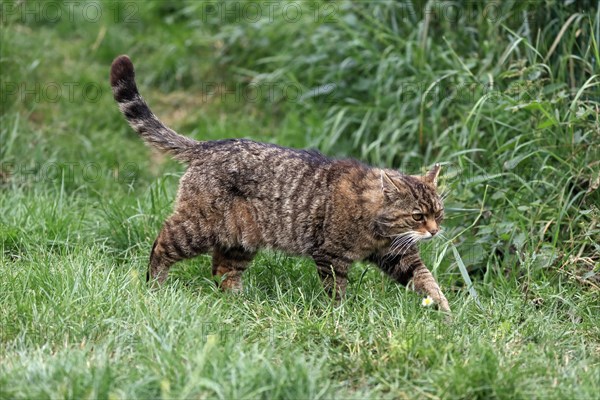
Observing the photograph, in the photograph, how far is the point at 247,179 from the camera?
19.0 feet

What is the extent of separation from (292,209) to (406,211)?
29.3 inches

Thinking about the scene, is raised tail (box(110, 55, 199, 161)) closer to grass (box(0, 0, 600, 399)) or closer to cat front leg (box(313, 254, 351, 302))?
grass (box(0, 0, 600, 399))

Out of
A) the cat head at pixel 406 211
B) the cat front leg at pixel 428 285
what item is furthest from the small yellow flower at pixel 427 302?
the cat head at pixel 406 211

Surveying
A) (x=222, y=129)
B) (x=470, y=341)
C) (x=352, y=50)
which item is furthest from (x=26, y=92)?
(x=470, y=341)

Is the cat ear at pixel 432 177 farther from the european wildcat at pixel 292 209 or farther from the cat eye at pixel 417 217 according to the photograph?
the cat eye at pixel 417 217

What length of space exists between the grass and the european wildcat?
0.24 meters

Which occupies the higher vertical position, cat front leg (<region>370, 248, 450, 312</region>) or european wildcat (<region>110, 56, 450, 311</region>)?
european wildcat (<region>110, 56, 450, 311</region>)

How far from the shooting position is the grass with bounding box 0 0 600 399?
14.0ft

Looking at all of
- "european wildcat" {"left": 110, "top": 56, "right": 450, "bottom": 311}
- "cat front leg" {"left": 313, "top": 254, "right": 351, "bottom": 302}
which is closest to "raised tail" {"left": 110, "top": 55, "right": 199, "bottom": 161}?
"european wildcat" {"left": 110, "top": 56, "right": 450, "bottom": 311}

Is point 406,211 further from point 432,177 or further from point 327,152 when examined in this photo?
point 327,152

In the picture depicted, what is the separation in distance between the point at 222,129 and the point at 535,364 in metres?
5.00

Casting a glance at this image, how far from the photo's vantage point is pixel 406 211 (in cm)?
556

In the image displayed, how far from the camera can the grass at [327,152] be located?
4270 mm

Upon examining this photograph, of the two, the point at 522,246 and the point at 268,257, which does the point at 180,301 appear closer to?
the point at 268,257
